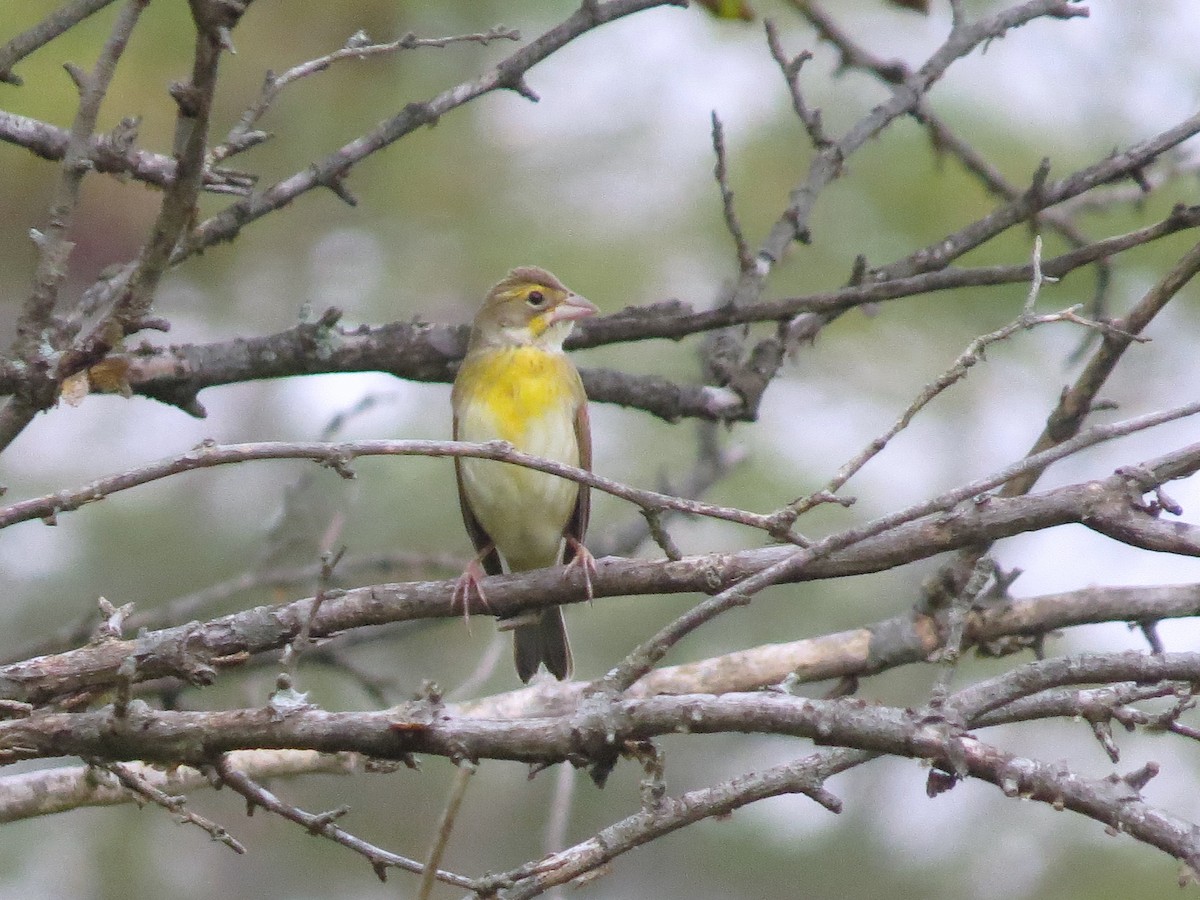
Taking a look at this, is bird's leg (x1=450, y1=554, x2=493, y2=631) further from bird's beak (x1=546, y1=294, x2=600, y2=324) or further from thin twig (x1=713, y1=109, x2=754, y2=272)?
bird's beak (x1=546, y1=294, x2=600, y2=324)

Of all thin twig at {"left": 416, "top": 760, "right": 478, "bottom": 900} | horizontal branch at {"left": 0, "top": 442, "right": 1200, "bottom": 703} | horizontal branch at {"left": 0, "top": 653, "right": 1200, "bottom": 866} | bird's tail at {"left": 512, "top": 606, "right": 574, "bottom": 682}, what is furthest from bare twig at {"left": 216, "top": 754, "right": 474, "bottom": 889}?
bird's tail at {"left": 512, "top": 606, "right": 574, "bottom": 682}

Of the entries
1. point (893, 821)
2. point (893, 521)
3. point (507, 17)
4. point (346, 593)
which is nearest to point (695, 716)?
point (893, 521)

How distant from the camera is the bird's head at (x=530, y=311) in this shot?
5.35 metres

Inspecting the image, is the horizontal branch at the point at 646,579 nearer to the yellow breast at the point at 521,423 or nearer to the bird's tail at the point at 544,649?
the yellow breast at the point at 521,423

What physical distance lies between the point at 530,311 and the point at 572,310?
17 centimetres

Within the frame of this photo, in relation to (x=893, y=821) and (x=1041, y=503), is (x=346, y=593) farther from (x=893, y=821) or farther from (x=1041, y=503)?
(x=893, y=821)

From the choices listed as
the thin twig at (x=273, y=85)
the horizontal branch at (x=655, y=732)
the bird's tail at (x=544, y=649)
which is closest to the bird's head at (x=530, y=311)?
the bird's tail at (x=544, y=649)

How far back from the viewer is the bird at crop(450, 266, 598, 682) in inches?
204

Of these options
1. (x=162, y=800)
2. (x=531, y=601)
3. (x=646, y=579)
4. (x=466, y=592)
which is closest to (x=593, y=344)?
(x=531, y=601)

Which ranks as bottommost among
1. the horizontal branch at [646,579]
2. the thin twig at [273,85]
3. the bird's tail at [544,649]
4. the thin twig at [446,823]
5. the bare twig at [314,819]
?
the thin twig at [446,823]

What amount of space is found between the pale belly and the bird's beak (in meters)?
0.37

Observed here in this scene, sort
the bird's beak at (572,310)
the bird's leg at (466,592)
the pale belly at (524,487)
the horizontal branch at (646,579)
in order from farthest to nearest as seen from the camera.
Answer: the bird's beak at (572,310), the pale belly at (524,487), the bird's leg at (466,592), the horizontal branch at (646,579)

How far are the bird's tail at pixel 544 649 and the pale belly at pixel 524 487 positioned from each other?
0.29 m

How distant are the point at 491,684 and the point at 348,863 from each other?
174cm
